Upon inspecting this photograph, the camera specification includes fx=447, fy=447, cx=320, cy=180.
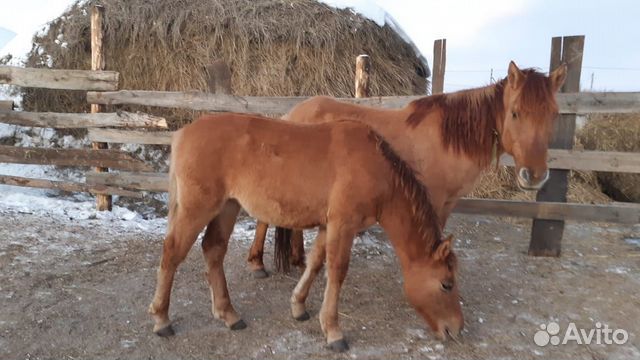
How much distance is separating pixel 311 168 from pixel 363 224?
52cm

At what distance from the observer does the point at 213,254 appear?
3293mm

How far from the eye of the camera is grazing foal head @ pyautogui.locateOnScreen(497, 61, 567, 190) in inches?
125

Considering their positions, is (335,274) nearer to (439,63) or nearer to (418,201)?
(418,201)

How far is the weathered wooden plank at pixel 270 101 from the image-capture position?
15.1 ft

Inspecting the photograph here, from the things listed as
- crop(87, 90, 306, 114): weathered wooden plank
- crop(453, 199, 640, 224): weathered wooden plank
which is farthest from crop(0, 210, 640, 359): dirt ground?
crop(87, 90, 306, 114): weathered wooden plank

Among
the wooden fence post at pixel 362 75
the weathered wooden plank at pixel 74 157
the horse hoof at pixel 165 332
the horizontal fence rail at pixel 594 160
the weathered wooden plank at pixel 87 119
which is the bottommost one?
the horse hoof at pixel 165 332

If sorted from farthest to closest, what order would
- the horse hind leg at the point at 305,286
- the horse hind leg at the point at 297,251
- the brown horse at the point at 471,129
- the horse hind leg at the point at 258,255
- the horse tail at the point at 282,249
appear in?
the horse hind leg at the point at 297,251, the horse hind leg at the point at 258,255, the horse tail at the point at 282,249, the horse hind leg at the point at 305,286, the brown horse at the point at 471,129

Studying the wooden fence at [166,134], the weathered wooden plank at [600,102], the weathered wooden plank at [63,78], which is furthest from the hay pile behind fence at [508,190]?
the weathered wooden plank at [63,78]

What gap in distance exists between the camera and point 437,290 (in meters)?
2.96

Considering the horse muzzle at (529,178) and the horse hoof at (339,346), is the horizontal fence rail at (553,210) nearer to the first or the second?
the horse muzzle at (529,178)

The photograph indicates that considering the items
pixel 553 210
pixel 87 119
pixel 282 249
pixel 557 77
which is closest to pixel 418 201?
pixel 557 77

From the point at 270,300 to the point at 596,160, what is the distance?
3671 millimetres

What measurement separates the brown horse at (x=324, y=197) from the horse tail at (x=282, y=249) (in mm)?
1067

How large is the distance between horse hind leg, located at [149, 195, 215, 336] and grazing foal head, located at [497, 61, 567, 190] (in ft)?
7.43
